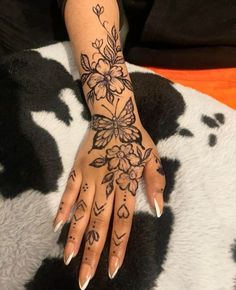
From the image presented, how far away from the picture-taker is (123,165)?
2.49 feet

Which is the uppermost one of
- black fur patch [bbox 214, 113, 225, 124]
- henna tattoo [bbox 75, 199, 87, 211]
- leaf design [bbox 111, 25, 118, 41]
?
leaf design [bbox 111, 25, 118, 41]

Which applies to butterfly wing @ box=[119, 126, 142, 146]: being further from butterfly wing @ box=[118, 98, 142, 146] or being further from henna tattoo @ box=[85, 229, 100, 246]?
henna tattoo @ box=[85, 229, 100, 246]

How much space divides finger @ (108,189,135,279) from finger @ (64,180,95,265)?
46 mm

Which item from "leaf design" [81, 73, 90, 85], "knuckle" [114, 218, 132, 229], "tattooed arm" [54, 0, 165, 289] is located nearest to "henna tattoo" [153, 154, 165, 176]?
"tattooed arm" [54, 0, 165, 289]

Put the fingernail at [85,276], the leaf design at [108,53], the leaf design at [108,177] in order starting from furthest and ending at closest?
1. the leaf design at [108,53]
2. the leaf design at [108,177]
3. the fingernail at [85,276]

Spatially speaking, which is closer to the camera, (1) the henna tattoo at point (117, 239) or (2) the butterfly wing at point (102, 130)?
(1) the henna tattoo at point (117, 239)

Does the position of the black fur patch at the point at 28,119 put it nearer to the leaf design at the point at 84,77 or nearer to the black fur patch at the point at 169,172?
the leaf design at the point at 84,77

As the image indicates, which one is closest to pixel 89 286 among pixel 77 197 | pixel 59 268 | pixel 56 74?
pixel 59 268

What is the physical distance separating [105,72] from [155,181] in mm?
256

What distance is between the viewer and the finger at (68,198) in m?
0.70

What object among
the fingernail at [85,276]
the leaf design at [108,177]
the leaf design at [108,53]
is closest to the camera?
the fingernail at [85,276]

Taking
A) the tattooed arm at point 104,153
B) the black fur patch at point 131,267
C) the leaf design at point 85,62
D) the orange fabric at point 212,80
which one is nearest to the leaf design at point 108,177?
the tattooed arm at point 104,153

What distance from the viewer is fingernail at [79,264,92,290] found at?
643 mm

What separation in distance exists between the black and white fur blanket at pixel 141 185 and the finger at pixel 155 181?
0.04 feet
